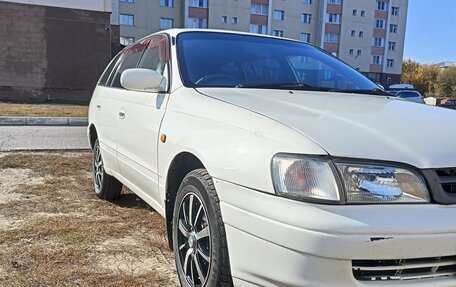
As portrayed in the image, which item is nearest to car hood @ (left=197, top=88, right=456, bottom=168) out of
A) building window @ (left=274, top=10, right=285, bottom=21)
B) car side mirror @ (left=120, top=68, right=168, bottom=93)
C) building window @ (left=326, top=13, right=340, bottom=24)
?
car side mirror @ (left=120, top=68, right=168, bottom=93)

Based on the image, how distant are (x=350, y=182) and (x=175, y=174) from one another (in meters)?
1.29

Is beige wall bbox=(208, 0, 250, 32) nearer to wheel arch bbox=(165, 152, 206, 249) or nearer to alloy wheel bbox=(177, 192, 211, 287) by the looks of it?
wheel arch bbox=(165, 152, 206, 249)

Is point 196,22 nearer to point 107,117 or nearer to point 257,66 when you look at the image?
point 107,117

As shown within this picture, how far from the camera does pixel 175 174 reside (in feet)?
9.32

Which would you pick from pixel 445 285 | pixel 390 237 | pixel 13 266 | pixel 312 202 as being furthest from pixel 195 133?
pixel 13 266

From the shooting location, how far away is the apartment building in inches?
1960

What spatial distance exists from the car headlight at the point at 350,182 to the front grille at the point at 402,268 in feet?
0.82

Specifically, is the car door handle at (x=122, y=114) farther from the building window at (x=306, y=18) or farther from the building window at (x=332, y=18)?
the building window at (x=332, y=18)

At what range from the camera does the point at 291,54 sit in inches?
144

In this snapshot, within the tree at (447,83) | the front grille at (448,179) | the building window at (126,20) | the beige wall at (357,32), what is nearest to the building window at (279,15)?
the beige wall at (357,32)

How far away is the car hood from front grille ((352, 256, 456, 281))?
41 cm

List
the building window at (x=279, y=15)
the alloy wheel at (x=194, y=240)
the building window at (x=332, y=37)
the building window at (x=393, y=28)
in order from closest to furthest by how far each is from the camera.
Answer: the alloy wheel at (x=194, y=240) < the building window at (x=279, y=15) < the building window at (x=332, y=37) < the building window at (x=393, y=28)

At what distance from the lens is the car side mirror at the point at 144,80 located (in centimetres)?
304

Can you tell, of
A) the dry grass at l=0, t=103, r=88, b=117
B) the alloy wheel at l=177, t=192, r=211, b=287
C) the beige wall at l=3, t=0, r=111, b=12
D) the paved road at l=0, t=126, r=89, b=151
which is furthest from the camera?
the beige wall at l=3, t=0, r=111, b=12
